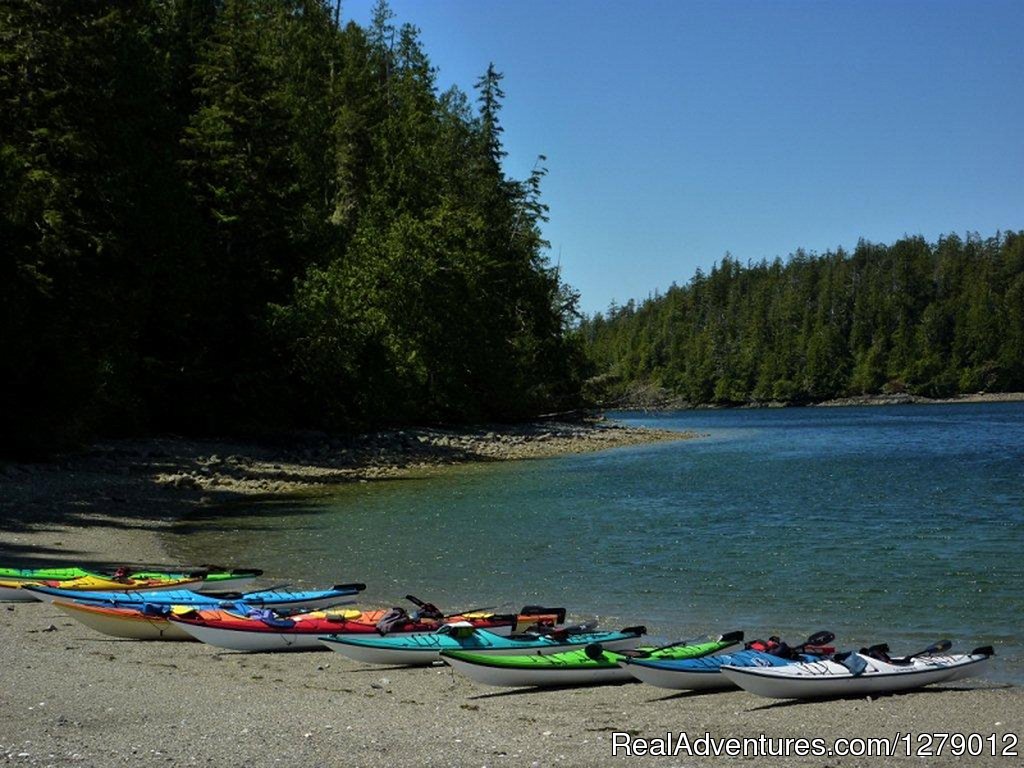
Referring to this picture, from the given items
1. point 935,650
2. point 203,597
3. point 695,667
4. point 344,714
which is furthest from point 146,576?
point 935,650

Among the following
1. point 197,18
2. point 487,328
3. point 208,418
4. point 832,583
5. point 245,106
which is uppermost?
point 197,18

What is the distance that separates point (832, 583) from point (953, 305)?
17964 centimetres

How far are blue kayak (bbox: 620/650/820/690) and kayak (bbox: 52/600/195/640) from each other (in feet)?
18.7

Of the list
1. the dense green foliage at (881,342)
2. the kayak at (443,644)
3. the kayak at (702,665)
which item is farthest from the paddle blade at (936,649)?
the dense green foliage at (881,342)

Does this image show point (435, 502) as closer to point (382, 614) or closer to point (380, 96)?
point (382, 614)

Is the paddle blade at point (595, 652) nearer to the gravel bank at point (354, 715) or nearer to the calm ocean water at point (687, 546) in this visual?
the gravel bank at point (354, 715)

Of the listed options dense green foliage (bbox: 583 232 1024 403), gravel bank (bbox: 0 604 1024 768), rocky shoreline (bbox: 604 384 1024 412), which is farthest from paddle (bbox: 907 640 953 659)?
dense green foliage (bbox: 583 232 1024 403)

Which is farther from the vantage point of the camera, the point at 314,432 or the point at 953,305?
the point at 953,305

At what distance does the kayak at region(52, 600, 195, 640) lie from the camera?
1290 cm

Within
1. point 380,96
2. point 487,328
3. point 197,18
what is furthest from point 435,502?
point 380,96

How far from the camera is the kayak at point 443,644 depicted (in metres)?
11.6

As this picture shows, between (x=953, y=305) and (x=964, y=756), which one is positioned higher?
(x=953, y=305)

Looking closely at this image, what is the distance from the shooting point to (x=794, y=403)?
180m

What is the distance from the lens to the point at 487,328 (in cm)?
6675
